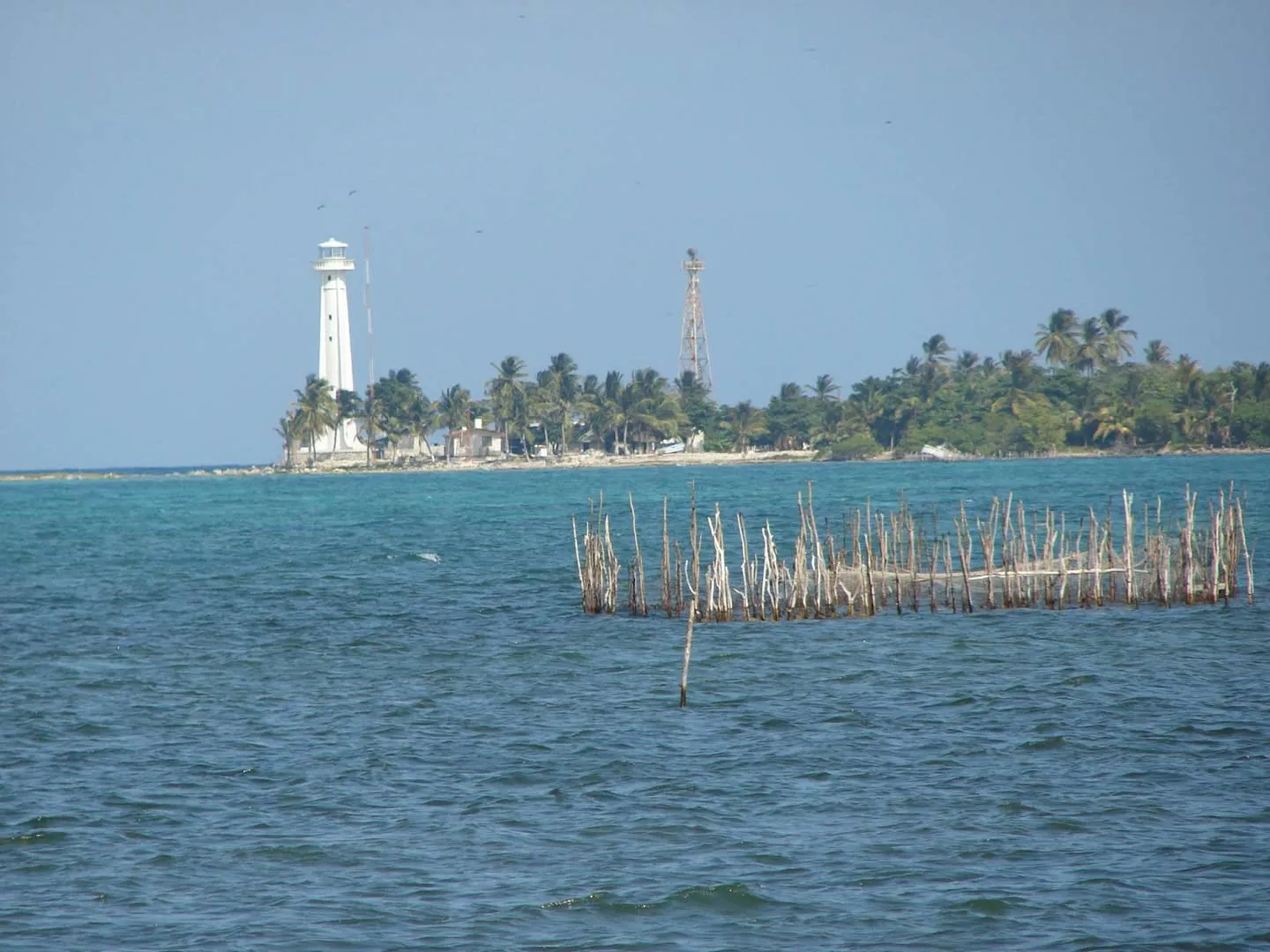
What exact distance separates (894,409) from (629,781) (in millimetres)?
118229

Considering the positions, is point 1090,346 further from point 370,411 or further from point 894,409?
point 370,411

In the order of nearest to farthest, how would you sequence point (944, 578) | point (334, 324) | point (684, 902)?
point (684, 902) → point (944, 578) → point (334, 324)

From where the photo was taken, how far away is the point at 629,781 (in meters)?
14.5

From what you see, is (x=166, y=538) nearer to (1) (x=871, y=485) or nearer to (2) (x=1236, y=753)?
(1) (x=871, y=485)

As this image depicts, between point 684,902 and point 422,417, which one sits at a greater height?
point 422,417

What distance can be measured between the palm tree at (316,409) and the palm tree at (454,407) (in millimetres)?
10655

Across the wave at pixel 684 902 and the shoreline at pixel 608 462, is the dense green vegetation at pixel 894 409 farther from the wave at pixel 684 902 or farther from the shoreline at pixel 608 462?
the wave at pixel 684 902

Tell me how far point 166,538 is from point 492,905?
161 ft

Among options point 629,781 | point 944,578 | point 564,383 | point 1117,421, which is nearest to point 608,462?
point 564,383

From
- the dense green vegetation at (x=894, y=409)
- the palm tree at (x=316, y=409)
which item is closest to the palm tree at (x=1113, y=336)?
the dense green vegetation at (x=894, y=409)

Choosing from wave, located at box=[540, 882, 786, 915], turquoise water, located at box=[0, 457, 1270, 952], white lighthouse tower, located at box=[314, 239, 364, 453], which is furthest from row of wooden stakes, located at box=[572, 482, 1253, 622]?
white lighthouse tower, located at box=[314, 239, 364, 453]

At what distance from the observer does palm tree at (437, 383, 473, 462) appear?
5192 inches

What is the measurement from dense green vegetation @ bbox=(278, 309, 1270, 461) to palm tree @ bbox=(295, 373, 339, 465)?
0.49 ft

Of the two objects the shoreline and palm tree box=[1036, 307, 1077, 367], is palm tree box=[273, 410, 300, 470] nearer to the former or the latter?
the shoreline
